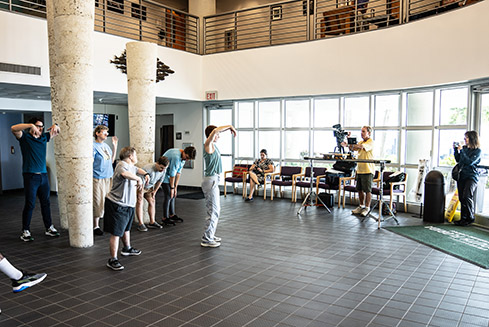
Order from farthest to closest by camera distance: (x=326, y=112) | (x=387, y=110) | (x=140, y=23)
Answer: (x=326, y=112) < (x=140, y=23) < (x=387, y=110)

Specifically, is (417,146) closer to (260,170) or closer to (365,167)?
(365,167)

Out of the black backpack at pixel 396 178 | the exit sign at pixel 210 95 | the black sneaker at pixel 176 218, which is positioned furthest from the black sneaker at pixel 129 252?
the exit sign at pixel 210 95

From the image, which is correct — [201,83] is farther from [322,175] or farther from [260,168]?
[322,175]

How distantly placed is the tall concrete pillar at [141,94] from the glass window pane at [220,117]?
5.20 meters

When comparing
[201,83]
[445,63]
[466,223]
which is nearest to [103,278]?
[466,223]

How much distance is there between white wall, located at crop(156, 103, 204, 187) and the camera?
1214 centimetres

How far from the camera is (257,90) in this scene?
10.7 metres

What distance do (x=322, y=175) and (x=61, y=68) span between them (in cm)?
610

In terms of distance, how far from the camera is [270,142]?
11266 mm

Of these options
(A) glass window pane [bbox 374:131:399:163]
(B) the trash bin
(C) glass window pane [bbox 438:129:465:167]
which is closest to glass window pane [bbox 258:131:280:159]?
(A) glass window pane [bbox 374:131:399:163]

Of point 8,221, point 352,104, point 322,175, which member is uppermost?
point 352,104

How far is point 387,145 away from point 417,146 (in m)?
0.68

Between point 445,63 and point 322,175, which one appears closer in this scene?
point 445,63

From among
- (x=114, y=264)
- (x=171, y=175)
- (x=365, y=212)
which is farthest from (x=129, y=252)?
(x=365, y=212)
